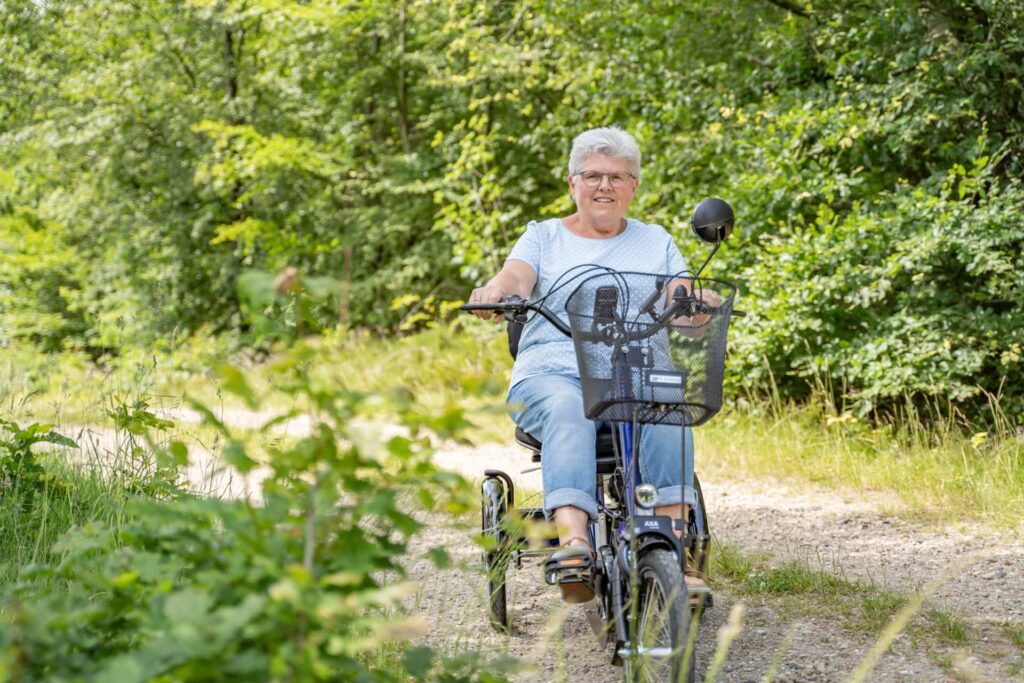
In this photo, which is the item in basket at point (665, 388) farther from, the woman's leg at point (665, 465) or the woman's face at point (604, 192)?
the woman's face at point (604, 192)

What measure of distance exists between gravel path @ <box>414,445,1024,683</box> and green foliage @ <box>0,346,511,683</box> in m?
0.68

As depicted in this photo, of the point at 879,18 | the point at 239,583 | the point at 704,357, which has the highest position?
the point at 879,18

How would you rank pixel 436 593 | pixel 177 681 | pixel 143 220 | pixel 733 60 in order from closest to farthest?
pixel 177 681 → pixel 436 593 → pixel 733 60 → pixel 143 220

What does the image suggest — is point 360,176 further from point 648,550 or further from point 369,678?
point 369,678

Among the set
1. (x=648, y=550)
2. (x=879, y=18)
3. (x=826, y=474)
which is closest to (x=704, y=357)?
(x=648, y=550)

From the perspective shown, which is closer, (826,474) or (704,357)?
(704,357)

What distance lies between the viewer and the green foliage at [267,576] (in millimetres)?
1392

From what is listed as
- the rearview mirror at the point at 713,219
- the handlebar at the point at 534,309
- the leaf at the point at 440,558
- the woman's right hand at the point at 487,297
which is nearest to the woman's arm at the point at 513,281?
the woman's right hand at the point at 487,297

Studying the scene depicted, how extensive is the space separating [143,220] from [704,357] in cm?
1235

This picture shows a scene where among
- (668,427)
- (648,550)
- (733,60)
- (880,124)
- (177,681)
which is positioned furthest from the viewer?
(733,60)

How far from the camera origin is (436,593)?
4.06 metres

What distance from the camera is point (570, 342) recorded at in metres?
3.36

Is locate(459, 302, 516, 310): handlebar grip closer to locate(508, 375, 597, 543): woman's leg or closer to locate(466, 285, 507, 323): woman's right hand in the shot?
locate(466, 285, 507, 323): woman's right hand

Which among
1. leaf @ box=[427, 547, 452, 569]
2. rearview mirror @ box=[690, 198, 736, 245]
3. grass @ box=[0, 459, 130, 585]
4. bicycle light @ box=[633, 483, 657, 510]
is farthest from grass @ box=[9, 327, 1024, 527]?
leaf @ box=[427, 547, 452, 569]
